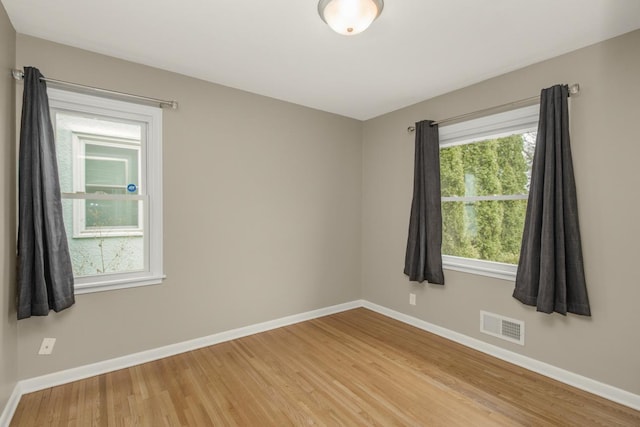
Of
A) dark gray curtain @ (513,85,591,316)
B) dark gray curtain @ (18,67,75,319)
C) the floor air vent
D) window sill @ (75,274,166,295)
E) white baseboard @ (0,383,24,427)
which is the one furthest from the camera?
the floor air vent

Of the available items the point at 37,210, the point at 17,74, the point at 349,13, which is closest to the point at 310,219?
the point at 349,13

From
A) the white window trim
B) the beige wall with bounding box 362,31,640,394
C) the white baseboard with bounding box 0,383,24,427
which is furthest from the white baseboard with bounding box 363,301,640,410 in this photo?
the white baseboard with bounding box 0,383,24,427

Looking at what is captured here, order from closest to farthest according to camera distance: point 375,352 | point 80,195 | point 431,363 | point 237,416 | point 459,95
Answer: point 237,416, point 80,195, point 431,363, point 375,352, point 459,95

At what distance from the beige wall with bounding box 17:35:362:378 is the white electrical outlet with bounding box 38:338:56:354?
3 cm

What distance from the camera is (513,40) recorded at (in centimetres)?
225

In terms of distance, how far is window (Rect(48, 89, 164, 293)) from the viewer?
7.94ft

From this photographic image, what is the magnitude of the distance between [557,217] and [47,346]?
12.7 ft

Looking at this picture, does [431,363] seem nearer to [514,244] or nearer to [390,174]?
[514,244]

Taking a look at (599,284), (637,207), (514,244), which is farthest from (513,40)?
(599,284)

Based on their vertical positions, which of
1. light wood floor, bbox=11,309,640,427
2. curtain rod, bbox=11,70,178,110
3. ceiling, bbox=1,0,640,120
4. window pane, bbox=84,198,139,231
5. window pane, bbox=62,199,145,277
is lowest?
light wood floor, bbox=11,309,640,427

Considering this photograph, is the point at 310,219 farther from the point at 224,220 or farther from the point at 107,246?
the point at 107,246

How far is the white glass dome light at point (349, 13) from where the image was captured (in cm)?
175

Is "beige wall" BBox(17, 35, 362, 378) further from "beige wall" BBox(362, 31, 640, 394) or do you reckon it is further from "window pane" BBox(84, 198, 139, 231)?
"beige wall" BBox(362, 31, 640, 394)

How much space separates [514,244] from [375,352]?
5.22 ft
